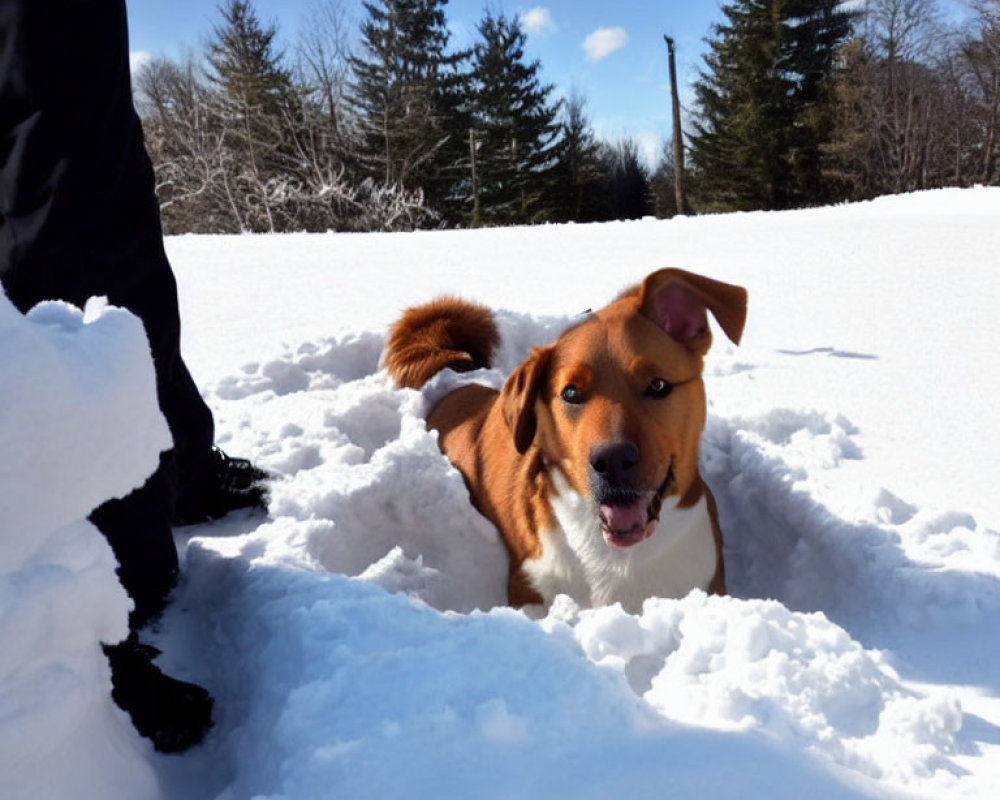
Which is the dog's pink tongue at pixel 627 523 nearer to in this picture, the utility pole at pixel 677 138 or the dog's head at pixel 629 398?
the dog's head at pixel 629 398

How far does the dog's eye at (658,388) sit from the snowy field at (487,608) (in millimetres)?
585

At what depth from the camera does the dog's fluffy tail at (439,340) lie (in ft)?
10.9

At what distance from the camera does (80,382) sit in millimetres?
865

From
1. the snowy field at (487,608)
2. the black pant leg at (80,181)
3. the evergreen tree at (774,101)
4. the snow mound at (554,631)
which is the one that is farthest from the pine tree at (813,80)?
the black pant leg at (80,181)

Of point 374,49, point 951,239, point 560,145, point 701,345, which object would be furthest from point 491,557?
point 560,145

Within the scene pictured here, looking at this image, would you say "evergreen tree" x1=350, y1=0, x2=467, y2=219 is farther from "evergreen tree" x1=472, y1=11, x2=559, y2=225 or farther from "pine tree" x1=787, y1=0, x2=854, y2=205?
"pine tree" x1=787, y1=0, x2=854, y2=205

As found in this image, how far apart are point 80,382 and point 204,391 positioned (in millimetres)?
2563

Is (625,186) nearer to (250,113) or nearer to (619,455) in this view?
(250,113)

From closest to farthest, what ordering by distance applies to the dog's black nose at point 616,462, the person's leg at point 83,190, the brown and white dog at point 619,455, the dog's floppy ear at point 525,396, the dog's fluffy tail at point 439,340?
1. the person's leg at point 83,190
2. the dog's black nose at point 616,462
3. the brown and white dog at point 619,455
4. the dog's floppy ear at point 525,396
5. the dog's fluffy tail at point 439,340

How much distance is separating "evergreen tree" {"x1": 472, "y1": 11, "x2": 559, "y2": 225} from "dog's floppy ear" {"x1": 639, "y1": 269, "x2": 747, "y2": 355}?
84.2 ft

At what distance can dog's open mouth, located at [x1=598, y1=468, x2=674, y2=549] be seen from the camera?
6.22 feet

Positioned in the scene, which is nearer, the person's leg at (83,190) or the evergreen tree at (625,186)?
the person's leg at (83,190)

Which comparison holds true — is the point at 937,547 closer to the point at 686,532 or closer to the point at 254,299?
the point at 686,532

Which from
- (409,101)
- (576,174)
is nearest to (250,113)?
(409,101)
